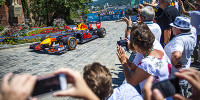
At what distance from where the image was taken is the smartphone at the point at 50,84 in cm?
94

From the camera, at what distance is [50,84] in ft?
3.12

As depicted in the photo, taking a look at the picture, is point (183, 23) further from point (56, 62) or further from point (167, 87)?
point (56, 62)

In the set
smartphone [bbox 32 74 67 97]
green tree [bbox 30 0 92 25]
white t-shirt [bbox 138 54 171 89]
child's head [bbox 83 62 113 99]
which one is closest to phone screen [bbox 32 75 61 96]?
smartphone [bbox 32 74 67 97]

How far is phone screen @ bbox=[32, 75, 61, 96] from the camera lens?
93cm

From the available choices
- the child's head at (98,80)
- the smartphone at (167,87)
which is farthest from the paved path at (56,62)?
the smartphone at (167,87)

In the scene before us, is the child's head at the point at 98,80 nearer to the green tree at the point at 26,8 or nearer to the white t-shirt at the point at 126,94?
the white t-shirt at the point at 126,94

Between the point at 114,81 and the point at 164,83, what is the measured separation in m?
3.48

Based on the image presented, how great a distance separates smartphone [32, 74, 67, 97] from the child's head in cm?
57

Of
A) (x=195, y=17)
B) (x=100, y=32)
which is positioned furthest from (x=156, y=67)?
(x=100, y=32)

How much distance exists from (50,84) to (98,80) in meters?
0.64

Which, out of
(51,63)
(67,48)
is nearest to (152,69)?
(51,63)

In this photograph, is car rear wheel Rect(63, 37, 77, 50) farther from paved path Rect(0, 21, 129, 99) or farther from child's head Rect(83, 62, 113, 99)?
child's head Rect(83, 62, 113, 99)

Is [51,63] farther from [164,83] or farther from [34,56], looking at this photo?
[164,83]

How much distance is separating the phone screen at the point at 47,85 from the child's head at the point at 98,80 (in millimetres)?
586
